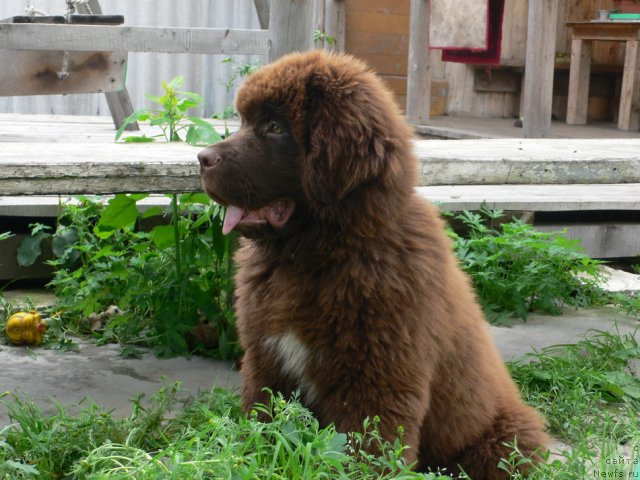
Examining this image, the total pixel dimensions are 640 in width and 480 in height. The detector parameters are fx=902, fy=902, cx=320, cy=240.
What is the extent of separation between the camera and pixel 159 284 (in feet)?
14.9

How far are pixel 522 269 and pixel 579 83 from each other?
709 cm

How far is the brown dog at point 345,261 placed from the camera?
2.70 metres

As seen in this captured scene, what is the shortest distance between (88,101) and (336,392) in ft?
27.9

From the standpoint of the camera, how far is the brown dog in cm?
270

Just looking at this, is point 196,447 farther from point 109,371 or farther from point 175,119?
point 175,119

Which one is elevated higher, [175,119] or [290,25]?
[290,25]

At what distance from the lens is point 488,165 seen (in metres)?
3.85

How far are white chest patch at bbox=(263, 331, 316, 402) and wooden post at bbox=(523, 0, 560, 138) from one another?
6.43 meters

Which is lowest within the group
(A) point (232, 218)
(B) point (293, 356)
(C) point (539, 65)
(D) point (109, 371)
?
(D) point (109, 371)

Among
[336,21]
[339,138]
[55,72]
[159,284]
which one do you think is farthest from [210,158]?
[336,21]

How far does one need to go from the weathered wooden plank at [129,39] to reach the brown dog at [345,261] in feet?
5.24

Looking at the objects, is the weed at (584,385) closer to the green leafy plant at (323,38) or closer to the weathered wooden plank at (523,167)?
the weathered wooden plank at (523,167)

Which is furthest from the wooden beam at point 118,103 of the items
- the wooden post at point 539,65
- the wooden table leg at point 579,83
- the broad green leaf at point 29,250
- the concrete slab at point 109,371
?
the wooden table leg at point 579,83

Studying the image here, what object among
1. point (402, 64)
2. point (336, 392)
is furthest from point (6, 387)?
point (402, 64)
